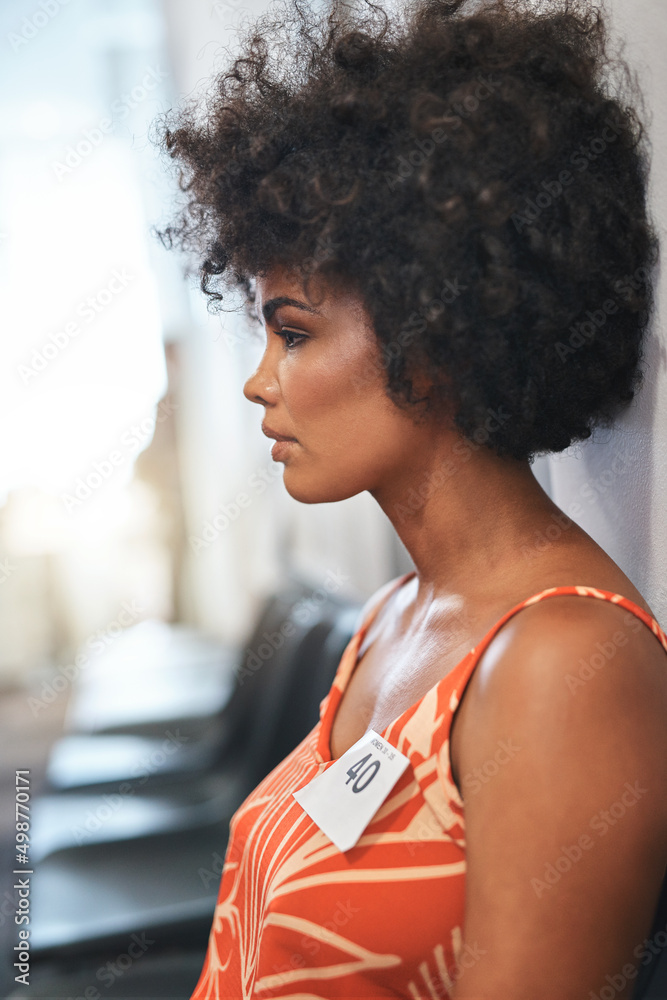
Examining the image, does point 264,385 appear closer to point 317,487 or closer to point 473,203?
point 317,487

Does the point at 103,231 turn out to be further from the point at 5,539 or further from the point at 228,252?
the point at 228,252

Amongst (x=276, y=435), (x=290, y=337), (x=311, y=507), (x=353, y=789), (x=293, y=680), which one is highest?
(x=290, y=337)

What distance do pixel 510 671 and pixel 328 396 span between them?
35cm

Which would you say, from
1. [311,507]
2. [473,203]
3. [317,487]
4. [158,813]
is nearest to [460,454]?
[317,487]

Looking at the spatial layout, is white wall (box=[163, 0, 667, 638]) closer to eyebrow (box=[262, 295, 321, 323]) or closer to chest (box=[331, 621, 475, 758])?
chest (box=[331, 621, 475, 758])

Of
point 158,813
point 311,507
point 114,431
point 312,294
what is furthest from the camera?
point 114,431

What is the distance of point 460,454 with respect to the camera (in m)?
0.89

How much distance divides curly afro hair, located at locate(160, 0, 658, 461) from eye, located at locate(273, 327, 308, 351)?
68 millimetres

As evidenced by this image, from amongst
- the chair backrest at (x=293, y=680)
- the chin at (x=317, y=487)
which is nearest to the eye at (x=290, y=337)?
the chin at (x=317, y=487)

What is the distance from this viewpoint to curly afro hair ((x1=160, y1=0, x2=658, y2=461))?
0.77m

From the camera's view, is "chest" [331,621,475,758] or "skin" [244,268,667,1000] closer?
"skin" [244,268,667,1000]

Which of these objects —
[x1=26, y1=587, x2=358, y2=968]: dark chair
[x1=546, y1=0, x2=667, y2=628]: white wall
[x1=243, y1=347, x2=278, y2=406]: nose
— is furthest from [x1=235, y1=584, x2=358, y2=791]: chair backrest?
[x1=243, y1=347, x2=278, y2=406]: nose

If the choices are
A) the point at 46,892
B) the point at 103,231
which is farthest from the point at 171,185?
the point at 103,231

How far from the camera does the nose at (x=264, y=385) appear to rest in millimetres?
917
